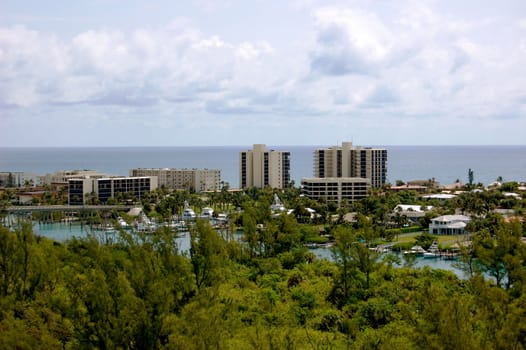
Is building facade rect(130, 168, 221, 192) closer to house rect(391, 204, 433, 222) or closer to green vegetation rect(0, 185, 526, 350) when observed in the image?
Answer: house rect(391, 204, 433, 222)

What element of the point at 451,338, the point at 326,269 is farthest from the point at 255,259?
the point at 451,338

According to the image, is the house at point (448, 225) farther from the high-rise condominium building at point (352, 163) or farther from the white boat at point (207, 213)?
the high-rise condominium building at point (352, 163)

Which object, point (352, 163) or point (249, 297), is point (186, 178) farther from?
point (249, 297)

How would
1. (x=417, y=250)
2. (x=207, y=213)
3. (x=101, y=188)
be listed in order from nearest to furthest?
1. (x=417, y=250)
2. (x=207, y=213)
3. (x=101, y=188)

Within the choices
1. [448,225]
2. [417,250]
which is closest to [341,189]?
[448,225]

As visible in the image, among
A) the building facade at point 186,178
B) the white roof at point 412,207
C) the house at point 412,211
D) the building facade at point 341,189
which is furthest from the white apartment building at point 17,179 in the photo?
the house at point 412,211
